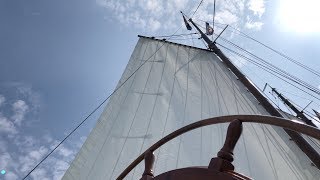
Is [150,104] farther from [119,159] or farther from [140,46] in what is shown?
A: [140,46]

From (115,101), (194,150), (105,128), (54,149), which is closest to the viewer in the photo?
(54,149)

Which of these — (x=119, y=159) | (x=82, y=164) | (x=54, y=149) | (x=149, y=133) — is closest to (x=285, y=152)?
(x=149, y=133)

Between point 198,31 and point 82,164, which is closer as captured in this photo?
point 82,164

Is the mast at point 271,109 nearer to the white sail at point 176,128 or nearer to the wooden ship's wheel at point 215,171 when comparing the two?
the white sail at point 176,128

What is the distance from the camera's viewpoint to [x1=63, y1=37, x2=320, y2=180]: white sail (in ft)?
18.4

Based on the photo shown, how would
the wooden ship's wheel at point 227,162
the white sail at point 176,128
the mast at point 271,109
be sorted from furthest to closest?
the white sail at point 176,128 → the mast at point 271,109 → the wooden ship's wheel at point 227,162

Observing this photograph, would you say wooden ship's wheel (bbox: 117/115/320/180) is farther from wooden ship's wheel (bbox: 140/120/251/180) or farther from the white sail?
the white sail

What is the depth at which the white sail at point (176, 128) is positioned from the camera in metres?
5.61

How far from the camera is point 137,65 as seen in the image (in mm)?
9445

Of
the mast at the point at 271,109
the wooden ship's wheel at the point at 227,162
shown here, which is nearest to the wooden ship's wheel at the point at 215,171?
the wooden ship's wheel at the point at 227,162

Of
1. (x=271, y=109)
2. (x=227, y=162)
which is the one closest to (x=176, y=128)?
(x=271, y=109)

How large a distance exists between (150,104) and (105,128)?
4.77ft

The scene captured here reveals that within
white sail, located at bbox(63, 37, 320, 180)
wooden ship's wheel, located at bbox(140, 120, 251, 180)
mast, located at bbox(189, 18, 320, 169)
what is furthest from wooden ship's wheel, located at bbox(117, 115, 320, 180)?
white sail, located at bbox(63, 37, 320, 180)

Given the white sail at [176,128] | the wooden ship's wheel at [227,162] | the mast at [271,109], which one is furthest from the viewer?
the white sail at [176,128]
